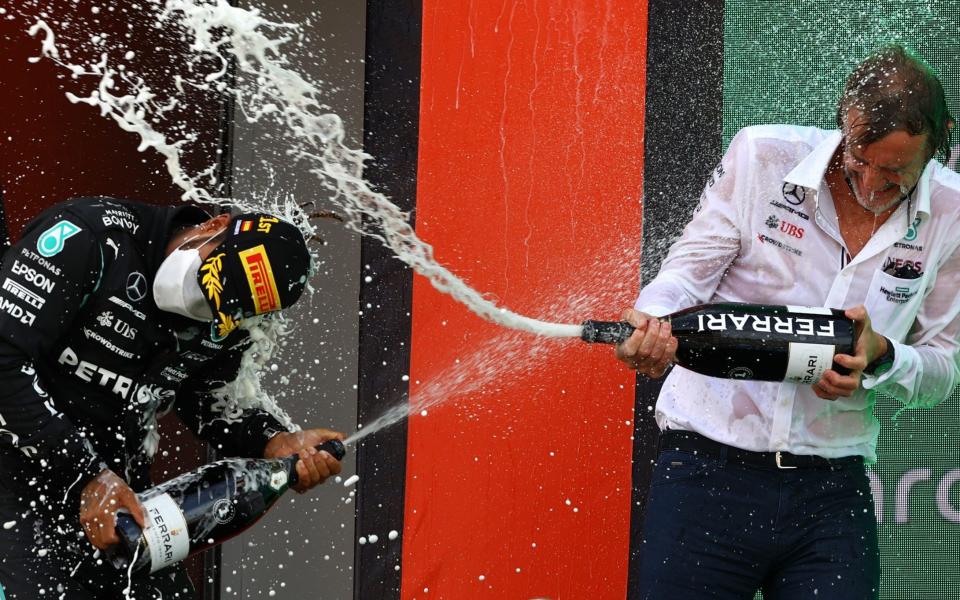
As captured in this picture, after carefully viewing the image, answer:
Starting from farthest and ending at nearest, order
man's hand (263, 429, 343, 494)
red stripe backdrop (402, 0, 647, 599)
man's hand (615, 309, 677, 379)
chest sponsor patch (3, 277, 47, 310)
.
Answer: red stripe backdrop (402, 0, 647, 599) < man's hand (263, 429, 343, 494) < man's hand (615, 309, 677, 379) < chest sponsor patch (3, 277, 47, 310)

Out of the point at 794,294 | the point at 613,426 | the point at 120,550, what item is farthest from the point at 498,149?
the point at 120,550

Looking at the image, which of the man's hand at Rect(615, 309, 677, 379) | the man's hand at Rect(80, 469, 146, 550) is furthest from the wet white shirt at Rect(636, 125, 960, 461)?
the man's hand at Rect(80, 469, 146, 550)

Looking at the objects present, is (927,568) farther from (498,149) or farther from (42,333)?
(42,333)

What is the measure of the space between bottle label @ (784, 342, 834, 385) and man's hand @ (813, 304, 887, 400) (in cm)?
2

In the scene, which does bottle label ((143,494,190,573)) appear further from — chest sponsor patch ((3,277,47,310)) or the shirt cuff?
the shirt cuff

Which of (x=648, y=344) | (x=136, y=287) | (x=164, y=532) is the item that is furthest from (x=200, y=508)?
(x=648, y=344)

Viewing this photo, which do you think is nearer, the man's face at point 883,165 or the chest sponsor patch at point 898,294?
the man's face at point 883,165

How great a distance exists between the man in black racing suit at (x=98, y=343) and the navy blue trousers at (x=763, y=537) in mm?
1176

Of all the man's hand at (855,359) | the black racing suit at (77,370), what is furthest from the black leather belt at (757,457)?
the black racing suit at (77,370)

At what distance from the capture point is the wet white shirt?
2945 mm

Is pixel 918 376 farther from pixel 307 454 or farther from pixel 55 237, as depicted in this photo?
pixel 55 237

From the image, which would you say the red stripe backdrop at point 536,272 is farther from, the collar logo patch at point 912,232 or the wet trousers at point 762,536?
the collar logo patch at point 912,232

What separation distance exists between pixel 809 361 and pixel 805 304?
0.21 metres

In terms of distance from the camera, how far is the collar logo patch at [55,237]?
2.72m
